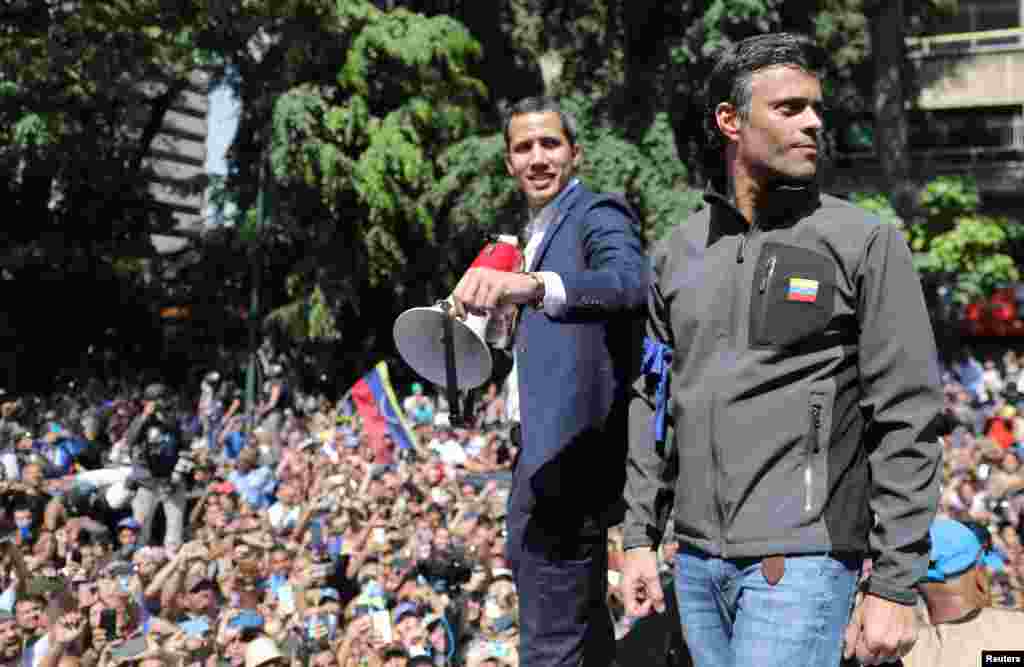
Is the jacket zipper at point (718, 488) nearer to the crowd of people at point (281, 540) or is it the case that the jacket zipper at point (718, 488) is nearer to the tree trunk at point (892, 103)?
the crowd of people at point (281, 540)

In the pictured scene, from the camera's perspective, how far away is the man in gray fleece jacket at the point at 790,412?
2.09 metres

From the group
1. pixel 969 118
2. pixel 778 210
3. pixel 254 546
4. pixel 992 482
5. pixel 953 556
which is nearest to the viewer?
pixel 778 210

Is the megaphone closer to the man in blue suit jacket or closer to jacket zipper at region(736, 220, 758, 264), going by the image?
the man in blue suit jacket

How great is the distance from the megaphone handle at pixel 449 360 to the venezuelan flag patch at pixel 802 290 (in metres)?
0.74

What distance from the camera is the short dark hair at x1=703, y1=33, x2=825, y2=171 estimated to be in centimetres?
235

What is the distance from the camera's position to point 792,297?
2.18 metres

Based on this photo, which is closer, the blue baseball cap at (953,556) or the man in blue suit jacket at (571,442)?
the man in blue suit jacket at (571,442)

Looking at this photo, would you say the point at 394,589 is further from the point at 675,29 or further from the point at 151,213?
the point at 151,213

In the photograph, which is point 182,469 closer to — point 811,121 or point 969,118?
point 811,121

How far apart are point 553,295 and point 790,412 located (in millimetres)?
567

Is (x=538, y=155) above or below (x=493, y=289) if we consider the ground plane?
above

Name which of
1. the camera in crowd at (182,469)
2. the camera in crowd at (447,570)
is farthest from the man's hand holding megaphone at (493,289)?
the camera in crowd at (182,469)

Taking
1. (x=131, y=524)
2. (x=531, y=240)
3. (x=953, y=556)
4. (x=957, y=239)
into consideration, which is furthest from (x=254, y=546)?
(x=957, y=239)

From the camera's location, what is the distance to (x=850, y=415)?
218 cm
